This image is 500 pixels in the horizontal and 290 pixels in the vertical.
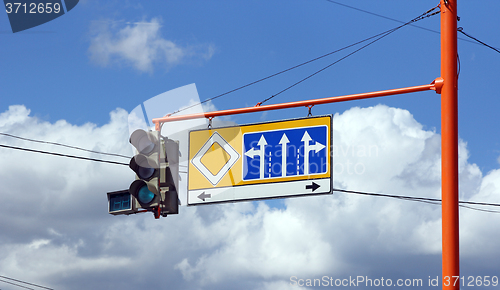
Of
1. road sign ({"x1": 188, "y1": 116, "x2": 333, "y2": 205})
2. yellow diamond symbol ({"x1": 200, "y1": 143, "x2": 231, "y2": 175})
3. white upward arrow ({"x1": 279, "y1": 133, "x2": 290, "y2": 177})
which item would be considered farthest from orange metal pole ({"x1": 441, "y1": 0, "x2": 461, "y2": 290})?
yellow diamond symbol ({"x1": 200, "y1": 143, "x2": 231, "y2": 175})

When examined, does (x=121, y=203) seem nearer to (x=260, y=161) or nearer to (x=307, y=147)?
(x=260, y=161)

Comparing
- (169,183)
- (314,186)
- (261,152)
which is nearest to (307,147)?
(314,186)

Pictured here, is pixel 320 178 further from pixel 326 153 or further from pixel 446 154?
pixel 446 154

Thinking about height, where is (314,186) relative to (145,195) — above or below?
above

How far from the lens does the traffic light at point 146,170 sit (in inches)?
345

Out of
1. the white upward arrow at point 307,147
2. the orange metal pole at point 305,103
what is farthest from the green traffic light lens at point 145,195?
the white upward arrow at point 307,147

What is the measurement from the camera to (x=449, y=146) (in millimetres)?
8008

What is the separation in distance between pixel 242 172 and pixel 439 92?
345 cm

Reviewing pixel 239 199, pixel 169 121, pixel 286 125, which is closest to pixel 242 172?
pixel 239 199

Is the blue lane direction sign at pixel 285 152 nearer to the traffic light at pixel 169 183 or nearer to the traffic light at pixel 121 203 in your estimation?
the traffic light at pixel 169 183

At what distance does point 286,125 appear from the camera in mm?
9211

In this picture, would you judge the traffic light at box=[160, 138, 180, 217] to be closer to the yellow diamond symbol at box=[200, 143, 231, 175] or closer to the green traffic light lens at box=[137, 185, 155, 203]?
the green traffic light lens at box=[137, 185, 155, 203]

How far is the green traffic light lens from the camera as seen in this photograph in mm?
8781

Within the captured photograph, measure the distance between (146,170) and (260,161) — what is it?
75.7 inches
